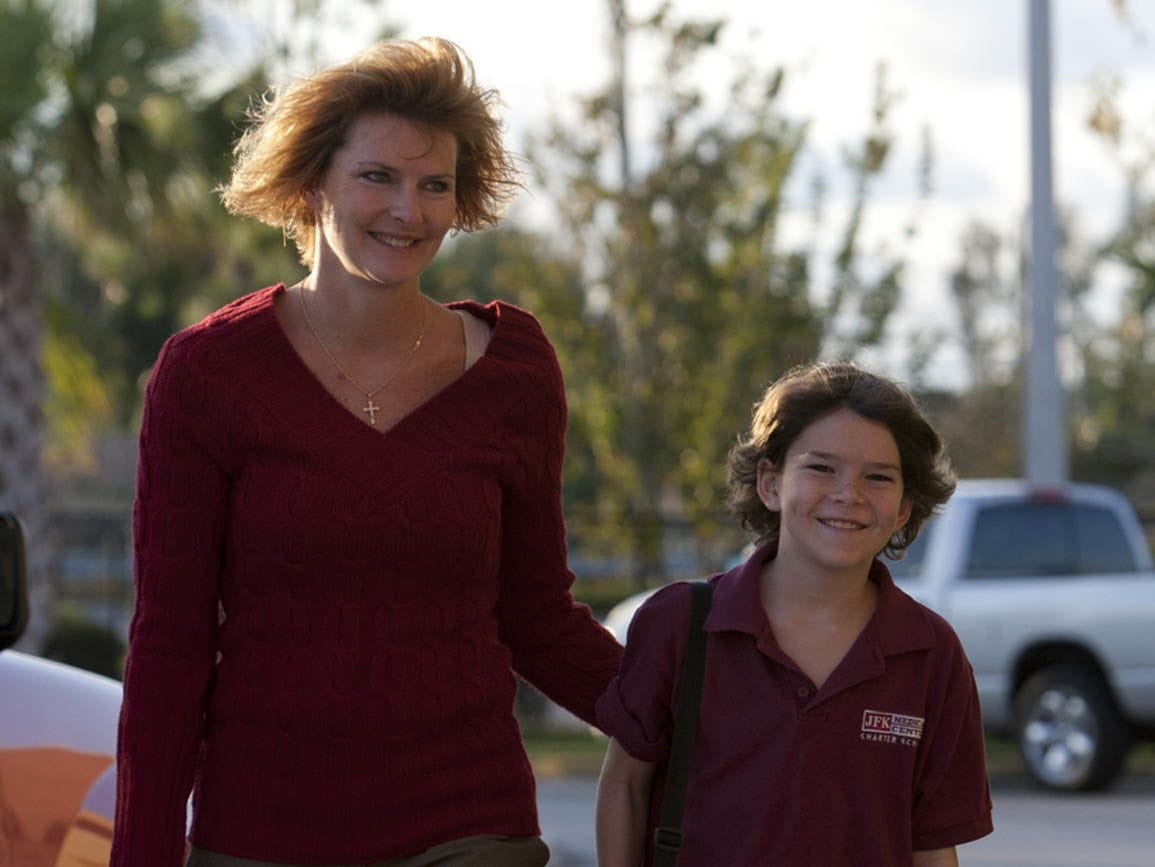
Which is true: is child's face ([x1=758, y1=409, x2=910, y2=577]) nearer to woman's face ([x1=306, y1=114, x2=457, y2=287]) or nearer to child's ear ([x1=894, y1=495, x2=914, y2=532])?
child's ear ([x1=894, y1=495, x2=914, y2=532])

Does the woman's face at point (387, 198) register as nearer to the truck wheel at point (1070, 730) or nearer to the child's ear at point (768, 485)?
the child's ear at point (768, 485)

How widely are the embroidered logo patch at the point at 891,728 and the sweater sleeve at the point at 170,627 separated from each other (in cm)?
97

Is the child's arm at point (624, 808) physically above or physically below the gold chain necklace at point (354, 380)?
below

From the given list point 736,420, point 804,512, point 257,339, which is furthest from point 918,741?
point 736,420

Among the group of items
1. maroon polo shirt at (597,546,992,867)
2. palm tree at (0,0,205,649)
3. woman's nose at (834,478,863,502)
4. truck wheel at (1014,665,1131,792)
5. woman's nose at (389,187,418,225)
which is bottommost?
truck wheel at (1014,665,1131,792)

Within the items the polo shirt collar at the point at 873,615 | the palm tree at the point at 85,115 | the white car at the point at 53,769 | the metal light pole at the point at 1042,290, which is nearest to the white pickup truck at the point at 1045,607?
the metal light pole at the point at 1042,290

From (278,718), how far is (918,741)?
0.94m

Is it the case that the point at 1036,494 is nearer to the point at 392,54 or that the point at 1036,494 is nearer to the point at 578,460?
the point at 578,460

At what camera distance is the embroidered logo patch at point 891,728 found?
329cm

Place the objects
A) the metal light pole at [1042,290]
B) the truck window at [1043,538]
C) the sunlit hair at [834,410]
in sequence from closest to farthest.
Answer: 1. the sunlit hair at [834,410]
2. the truck window at [1043,538]
3. the metal light pole at [1042,290]

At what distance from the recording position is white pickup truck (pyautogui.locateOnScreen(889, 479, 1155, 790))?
12.8m

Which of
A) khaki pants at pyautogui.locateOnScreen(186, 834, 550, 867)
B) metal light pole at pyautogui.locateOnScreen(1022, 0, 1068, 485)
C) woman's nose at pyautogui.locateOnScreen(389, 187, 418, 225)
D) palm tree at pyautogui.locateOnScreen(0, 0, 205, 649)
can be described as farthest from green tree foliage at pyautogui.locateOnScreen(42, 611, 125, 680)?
woman's nose at pyautogui.locateOnScreen(389, 187, 418, 225)

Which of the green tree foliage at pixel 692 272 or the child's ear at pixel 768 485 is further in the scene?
the green tree foliage at pixel 692 272

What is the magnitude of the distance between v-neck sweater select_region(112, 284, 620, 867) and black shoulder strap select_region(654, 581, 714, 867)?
0.23 m
